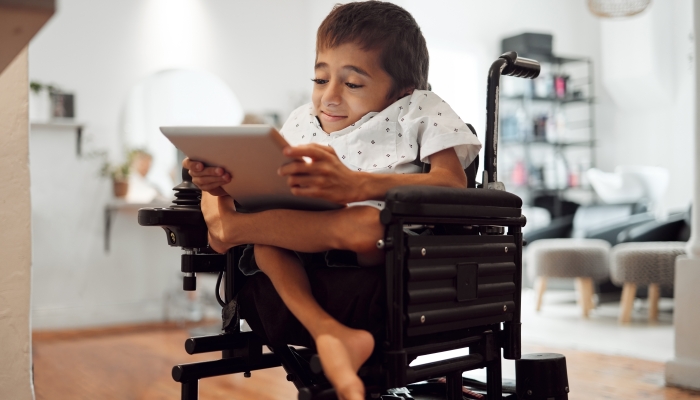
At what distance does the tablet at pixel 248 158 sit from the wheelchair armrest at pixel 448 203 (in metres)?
0.14

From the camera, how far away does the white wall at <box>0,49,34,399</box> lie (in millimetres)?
1534

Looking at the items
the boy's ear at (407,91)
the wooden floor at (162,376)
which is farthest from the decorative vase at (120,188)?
the boy's ear at (407,91)

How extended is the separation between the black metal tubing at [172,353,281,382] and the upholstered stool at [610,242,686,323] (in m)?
2.94

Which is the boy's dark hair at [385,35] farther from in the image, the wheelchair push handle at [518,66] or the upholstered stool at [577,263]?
the upholstered stool at [577,263]

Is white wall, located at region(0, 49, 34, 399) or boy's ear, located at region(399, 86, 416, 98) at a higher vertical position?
boy's ear, located at region(399, 86, 416, 98)

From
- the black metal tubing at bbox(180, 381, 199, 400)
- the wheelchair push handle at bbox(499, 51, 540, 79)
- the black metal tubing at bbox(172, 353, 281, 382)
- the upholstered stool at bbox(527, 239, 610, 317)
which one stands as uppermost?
the wheelchair push handle at bbox(499, 51, 540, 79)

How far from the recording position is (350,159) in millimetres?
1257

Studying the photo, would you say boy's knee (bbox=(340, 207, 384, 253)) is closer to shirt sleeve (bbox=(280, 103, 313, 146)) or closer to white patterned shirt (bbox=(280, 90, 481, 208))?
white patterned shirt (bbox=(280, 90, 481, 208))

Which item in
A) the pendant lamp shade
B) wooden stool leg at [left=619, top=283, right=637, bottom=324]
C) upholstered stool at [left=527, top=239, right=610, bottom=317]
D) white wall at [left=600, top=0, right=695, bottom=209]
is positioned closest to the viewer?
wooden stool leg at [left=619, top=283, right=637, bottom=324]

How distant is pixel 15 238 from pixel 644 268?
320 cm

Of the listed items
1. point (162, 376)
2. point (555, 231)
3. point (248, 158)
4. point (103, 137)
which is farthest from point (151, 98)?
point (248, 158)

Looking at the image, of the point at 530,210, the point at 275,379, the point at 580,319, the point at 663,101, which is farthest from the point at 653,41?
the point at 275,379

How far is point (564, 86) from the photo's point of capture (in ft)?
21.1

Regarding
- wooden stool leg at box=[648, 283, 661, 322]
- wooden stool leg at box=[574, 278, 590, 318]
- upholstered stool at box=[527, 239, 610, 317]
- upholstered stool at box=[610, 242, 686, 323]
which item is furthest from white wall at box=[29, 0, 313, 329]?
wooden stool leg at box=[648, 283, 661, 322]
